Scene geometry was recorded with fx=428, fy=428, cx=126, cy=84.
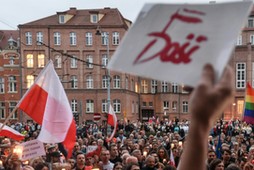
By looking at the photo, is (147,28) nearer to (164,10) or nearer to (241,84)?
(164,10)

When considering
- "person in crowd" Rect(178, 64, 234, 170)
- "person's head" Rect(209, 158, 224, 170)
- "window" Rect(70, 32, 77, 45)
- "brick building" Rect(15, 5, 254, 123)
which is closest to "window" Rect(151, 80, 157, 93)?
"brick building" Rect(15, 5, 254, 123)

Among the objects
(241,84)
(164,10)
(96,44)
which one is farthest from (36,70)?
(164,10)

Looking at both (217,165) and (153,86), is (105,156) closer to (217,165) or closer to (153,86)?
(217,165)

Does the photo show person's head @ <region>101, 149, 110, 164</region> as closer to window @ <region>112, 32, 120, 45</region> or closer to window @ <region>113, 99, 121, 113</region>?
window @ <region>113, 99, 121, 113</region>

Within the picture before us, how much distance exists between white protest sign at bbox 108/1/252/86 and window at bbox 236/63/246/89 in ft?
174

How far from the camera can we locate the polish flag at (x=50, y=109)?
606 centimetres

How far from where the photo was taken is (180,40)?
175 centimetres

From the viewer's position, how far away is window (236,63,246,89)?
52.9 meters

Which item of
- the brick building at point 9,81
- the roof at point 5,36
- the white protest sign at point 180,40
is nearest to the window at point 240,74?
the brick building at point 9,81

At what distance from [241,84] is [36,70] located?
83.1 ft

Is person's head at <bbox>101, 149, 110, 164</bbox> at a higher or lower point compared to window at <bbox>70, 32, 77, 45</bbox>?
lower

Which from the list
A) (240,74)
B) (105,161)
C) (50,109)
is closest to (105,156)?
(105,161)

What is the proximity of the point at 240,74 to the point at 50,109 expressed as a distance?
1946 inches

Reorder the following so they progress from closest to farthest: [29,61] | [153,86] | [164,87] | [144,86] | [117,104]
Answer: [117,104]
[29,61]
[164,87]
[153,86]
[144,86]
